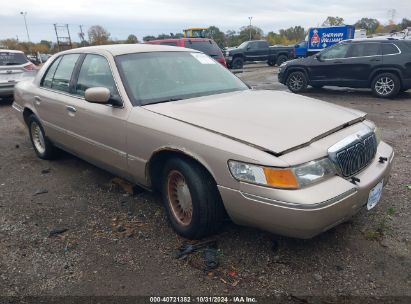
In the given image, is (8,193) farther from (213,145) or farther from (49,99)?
(213,145)

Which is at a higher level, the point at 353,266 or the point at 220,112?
the point at 220,112

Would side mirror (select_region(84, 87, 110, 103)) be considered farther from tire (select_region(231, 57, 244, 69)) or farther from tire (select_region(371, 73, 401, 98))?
tire (select_region(231, 57, 244, 69))

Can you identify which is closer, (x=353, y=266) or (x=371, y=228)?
(x=353, y=266)

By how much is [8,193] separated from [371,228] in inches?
158

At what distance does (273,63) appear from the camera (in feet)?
84.9

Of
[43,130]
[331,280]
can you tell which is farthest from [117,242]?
[43,130]

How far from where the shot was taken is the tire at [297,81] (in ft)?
38.7

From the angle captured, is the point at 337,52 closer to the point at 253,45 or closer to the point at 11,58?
the point at 11,58

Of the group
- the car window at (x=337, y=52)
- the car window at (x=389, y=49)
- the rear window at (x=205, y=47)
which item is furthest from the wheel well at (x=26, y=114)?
the car window at (x=389, y=49)

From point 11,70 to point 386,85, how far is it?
34.3 ft

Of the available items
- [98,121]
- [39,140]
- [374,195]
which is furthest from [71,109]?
[374,195]

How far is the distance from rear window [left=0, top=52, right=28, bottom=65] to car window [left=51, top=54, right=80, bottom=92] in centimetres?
675

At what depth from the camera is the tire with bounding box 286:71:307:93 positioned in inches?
464

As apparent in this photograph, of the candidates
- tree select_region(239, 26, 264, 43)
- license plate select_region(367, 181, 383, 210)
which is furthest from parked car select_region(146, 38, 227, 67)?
tree select_region(239, 26, 264, 43)
